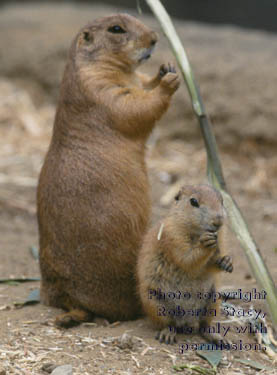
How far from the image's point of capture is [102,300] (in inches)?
206

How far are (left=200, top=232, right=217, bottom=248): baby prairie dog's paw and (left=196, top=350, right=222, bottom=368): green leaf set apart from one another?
0.78 m

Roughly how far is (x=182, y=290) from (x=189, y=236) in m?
0.40

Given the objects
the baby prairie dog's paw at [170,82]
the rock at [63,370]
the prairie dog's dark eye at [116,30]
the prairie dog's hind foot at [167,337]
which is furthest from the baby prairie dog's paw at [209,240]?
the prairie dog's dark eye at [116,30]

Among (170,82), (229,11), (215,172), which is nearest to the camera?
(215,172)

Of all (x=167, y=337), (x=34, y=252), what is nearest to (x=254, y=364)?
(x=167, y=337)

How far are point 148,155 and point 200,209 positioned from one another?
598 centimetres

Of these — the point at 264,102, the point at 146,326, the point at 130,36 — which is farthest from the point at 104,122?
the point at 264,102

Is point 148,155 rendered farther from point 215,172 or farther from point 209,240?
point 209,240

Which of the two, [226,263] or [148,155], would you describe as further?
[148,155]

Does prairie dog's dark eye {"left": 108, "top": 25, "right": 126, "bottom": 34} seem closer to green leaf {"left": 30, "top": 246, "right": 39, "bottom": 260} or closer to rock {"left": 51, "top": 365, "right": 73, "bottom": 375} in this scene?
green leaf {"left": 30, "top": 246, "right": 39, "bottom": 260}

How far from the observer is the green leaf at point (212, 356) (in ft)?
15.1

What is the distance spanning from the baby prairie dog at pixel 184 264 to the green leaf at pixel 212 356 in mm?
149

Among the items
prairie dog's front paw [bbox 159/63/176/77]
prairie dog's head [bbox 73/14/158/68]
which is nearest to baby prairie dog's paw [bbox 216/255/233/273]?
Result: prairie dog's front paw [bbox 159/63/176/77]

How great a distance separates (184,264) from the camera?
469 cm
